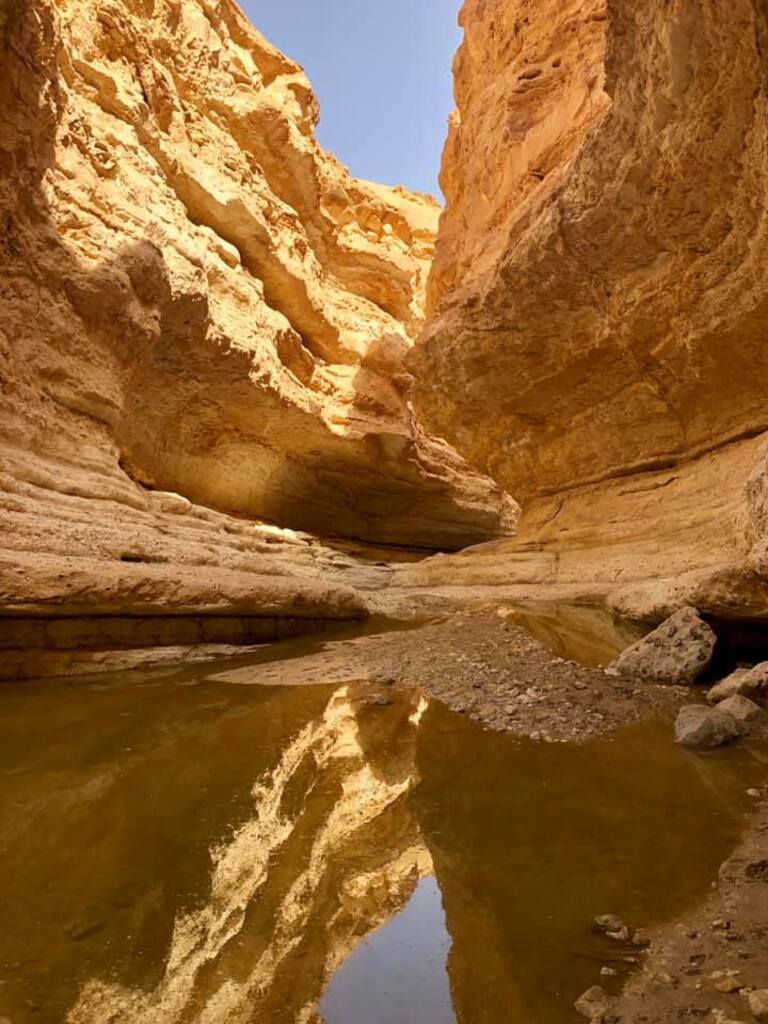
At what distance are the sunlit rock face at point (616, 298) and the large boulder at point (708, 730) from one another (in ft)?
4.47

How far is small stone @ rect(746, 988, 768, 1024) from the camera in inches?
43.3

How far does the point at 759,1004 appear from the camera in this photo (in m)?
1.12

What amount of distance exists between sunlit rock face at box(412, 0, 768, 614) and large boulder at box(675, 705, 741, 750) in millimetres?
1362

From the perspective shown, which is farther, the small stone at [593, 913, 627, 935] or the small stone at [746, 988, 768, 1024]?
the small stone at [593, 913, 627, 935]

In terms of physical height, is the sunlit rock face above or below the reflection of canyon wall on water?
above

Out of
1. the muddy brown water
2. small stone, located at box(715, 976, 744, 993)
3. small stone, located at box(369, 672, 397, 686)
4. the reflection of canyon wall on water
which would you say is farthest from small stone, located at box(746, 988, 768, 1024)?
small stone, located at box(369, 672, 397, 686)

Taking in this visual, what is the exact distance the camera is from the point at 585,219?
8.31 meters

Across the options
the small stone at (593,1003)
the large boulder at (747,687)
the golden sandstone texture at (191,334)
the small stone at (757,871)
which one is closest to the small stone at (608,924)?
the small stone at (593,1003)

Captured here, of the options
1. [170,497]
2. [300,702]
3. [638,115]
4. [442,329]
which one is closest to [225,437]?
[170,497]

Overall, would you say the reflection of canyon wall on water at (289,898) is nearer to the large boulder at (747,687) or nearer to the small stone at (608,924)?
the small stone at (608,924)

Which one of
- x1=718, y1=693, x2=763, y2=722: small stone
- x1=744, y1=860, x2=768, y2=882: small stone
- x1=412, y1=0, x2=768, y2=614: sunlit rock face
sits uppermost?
x1=412, y1=0, x2=768, y2=614: sunlit rock face

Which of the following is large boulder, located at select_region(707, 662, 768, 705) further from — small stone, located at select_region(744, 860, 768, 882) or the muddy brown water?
small stone, located at select_region(744, 860, 768, 882)

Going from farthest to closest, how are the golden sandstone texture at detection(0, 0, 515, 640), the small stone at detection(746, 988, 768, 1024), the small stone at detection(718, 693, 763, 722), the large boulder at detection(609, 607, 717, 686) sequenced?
the golden sandstone texture at detection(0, 0, 515, 640) → the large boulder at detection(609, 607, 717, 686) → the small stone at detection(718, 693, 763, 722) → the small stone at detection(746, 988, 768, 1024)

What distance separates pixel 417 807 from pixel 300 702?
6.06 feet
